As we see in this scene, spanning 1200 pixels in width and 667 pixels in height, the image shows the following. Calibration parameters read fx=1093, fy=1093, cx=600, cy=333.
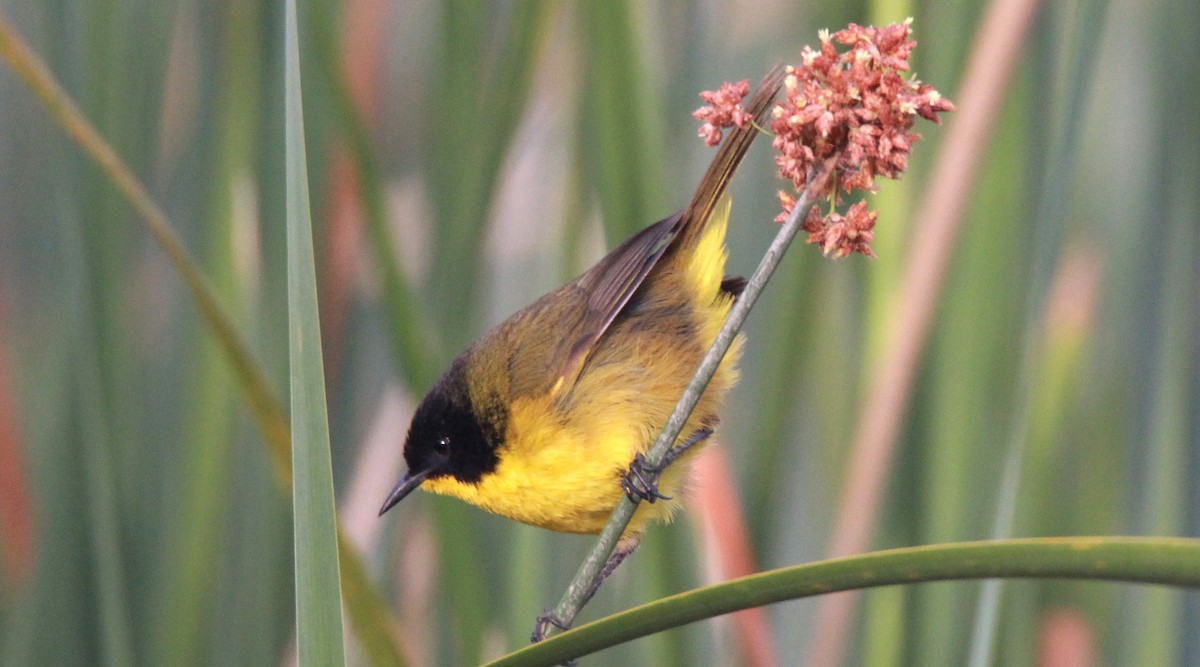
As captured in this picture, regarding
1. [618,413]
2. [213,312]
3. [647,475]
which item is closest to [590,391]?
[618,413]

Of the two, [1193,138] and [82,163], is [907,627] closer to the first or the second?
[1193,138]

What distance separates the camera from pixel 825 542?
1.31 m

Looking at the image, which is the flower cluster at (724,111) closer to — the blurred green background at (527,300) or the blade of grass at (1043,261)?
the blurred green background at (527,300)

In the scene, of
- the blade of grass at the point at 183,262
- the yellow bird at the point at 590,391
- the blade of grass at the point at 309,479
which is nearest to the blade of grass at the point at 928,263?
the yellow bird at the point at 590,391

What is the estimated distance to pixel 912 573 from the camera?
47cm

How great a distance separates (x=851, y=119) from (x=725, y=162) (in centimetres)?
26

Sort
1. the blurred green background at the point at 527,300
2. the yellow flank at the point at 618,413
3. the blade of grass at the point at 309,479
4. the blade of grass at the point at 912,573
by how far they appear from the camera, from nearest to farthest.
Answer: the blade of grass at the point at 912,573, the blade of grass at the point at 309,479, the yellow flank at the point at 618,413, the blurred green background at the point at 527,300

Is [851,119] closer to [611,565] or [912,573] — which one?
[912,573]

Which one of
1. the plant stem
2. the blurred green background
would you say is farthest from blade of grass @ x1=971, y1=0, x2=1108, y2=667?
the plant stem

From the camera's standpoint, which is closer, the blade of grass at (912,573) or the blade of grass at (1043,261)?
the blade of grass at (912,573)

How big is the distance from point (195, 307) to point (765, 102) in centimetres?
72

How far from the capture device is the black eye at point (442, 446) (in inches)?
40.8

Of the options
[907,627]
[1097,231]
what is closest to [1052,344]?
[1097,231]

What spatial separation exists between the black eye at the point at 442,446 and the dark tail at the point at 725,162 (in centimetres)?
29
